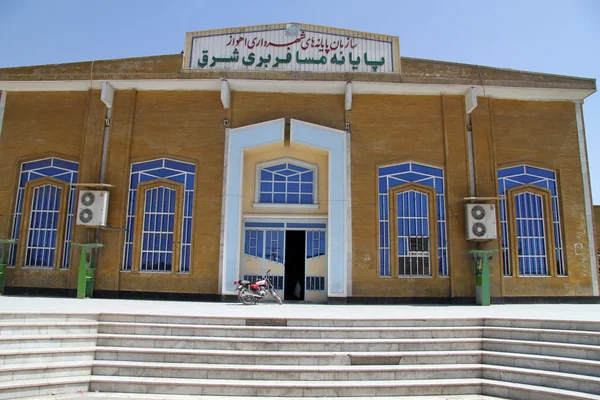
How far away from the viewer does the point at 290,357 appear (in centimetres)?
677

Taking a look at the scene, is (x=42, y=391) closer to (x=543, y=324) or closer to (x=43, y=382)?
(x=43, y=382)

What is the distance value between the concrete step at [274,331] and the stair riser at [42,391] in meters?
1.06

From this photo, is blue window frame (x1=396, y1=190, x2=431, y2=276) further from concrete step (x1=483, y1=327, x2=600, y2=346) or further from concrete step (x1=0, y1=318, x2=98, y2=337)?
concrete step (x1=0, y1=318, x2=98, y2=337)

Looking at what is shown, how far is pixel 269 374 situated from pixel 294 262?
20.7ft

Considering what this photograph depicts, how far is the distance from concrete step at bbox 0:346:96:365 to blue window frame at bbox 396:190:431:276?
25.8 feet

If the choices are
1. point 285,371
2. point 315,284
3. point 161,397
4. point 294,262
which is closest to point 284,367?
point 285,371

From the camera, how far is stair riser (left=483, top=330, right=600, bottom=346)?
21.5 ft

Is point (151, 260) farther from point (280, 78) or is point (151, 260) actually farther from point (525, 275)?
point (525, 275)

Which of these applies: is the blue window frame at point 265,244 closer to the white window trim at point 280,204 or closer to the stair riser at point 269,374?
the white window trim at point 280,204

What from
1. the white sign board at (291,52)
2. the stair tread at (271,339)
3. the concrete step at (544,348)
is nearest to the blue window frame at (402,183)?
the white sign board at (291,52)

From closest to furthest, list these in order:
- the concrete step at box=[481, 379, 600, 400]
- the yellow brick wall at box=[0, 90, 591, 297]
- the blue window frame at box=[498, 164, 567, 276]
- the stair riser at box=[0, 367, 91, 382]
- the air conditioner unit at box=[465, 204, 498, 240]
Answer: the concrete step at box=[481, 379, 600, 400], the stair riser at box=[0, 367, 91, 382], the air conditioner unit at box=[465, 204, 498, 240], the yellow brick wall at box=[0, 90, 591, 297], the blue window frame at box=[498, 164, 567, 276]

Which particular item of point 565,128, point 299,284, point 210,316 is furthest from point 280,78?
point 565,128

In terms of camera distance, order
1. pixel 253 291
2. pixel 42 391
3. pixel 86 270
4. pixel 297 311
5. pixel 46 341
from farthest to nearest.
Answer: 1. pixel 86 270
2. pixel 253 291
3. pixel 297 311
4. pixel 46 341
5. pixel 42 391

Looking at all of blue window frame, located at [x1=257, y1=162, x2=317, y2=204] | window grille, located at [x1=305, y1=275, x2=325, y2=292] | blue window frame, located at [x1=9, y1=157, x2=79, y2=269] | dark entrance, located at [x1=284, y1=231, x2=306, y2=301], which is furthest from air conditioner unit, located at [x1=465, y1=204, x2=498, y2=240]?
blue window frame, located at [x1=9, y1=157, x2=79, y2=269]
